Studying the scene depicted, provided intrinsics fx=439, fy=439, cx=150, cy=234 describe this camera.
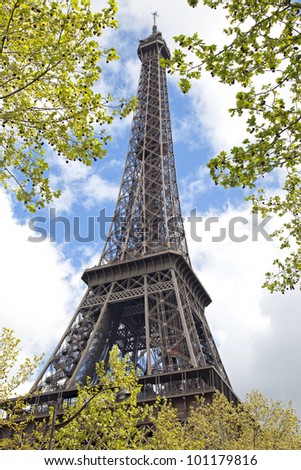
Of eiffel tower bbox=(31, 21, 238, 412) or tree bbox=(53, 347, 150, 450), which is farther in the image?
eiffel tower bbox=(31, 21, 238, 412)

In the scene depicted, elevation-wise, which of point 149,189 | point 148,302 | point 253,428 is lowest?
A: point 253,428

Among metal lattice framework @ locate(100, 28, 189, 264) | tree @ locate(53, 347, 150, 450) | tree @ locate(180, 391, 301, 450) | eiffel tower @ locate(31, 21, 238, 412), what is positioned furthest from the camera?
metal lattice framework @ locate(100, 28, 189, 264)

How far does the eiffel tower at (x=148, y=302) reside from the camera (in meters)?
32.2

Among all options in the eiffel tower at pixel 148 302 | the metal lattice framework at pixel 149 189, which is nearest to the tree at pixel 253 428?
the eiffel tower at pixel 148 302

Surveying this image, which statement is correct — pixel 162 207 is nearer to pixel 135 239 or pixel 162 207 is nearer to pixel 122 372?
pixel 135 239

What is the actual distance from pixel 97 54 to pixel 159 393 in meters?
25.0

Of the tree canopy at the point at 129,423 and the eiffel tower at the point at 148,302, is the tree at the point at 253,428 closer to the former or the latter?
the tree canopy at the point at 129,423

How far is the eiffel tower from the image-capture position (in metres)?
32.2

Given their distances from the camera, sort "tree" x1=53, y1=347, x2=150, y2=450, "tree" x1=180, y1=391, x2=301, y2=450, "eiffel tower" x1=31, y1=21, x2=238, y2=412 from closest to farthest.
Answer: "tree" x1=53, y1=347, x2=150, y2=450
"tree" x1=180, y1=391, x2=301, y2=450
"eiffel tower" x1=31, y1=21, x2=238, y2=412

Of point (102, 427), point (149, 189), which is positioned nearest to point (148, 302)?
point (149, 189)

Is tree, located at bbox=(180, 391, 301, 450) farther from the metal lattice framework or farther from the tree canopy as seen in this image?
the metal lattice framework

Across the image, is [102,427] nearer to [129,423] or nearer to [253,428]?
[129,423]

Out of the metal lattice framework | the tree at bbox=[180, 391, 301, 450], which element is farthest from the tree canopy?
the metal lattice framework

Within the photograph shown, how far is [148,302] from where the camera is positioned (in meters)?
40.3
